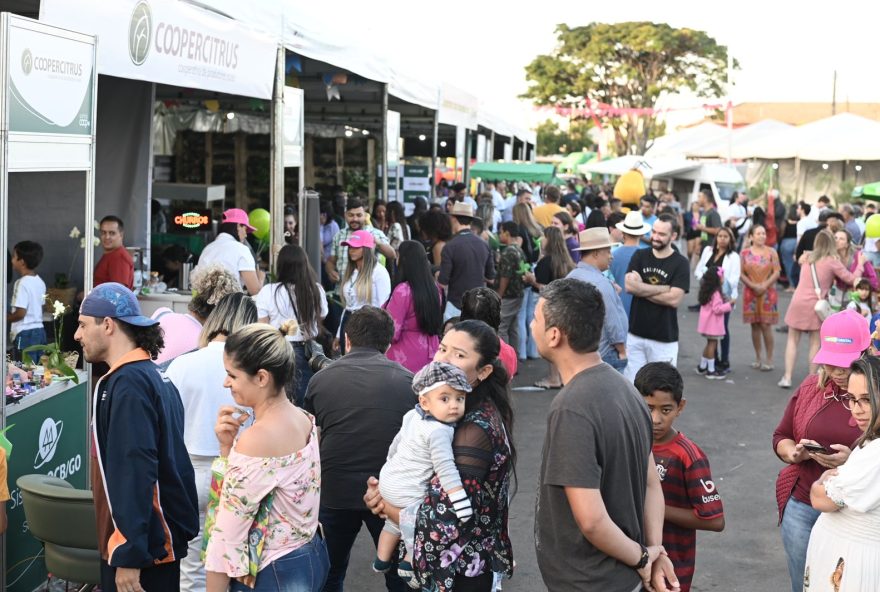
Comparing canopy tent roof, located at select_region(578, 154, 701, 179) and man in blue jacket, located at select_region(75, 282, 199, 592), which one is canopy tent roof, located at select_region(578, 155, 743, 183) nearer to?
canopy tent roof, located at select_region(578, 154, 701, 179)

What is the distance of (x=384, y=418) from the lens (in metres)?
4.62

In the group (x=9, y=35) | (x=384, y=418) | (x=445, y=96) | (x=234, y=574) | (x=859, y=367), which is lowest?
(x=234, y=574)

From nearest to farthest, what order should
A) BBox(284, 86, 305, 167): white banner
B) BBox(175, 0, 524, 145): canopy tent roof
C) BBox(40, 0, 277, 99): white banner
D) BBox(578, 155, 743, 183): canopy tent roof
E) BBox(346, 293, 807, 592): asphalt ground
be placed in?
BBox(40, 0, 277, 99): white banner
BBox(346, 293, 807, 592): asphalt ground
BBox(175, 0, 524, 145): canopy tent roof
BBox(284, 86, 305, 167): white banner
BBox(578, 155, 743, 183): canopy tent roof

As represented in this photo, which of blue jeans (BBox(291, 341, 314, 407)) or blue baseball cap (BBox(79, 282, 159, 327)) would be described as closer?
blue baseball cap (BBox(79, 282, 159, 327))

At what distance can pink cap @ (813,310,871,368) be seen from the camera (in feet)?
14.6

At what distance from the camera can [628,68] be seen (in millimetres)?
53188

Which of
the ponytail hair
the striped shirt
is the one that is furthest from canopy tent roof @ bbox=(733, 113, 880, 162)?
the ponytail hair

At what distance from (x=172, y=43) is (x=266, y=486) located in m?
4.10

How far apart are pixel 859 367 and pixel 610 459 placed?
4.29ft

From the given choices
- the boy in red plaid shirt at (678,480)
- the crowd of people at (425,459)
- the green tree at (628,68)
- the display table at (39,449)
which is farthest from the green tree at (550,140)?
the boy in red plaid shirt at (678,480)

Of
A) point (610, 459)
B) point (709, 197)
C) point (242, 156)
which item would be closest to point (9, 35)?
point (610, 459)

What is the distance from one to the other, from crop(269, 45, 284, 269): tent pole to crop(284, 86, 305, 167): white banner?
189 millimetres

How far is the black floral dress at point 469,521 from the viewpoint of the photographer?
3.73 metres

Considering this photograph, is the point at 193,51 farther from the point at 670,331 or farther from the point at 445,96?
the point at 445,96
